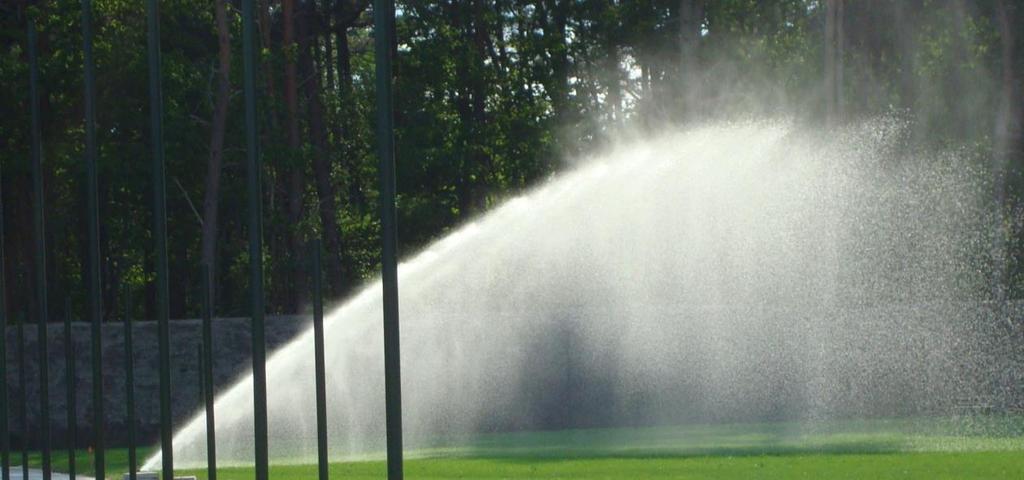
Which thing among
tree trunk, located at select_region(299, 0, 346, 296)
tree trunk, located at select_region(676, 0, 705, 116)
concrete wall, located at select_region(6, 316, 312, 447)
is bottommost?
concrete wall, located at select_region(6, 316, 312, 447)

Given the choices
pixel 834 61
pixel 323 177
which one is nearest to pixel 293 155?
pixel 323 177

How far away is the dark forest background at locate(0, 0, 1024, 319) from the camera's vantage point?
39.5 m

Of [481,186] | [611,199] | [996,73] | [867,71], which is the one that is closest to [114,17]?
[481,186]

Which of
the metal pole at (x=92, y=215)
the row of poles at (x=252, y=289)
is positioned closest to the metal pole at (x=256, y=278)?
the row of poles at (x=252, y=289)

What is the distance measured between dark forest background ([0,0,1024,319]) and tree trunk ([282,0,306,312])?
66 mm

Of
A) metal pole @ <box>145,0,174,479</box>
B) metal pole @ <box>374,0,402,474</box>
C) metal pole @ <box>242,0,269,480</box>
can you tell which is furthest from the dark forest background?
metal pole @ <box>374,0,402,474</box>

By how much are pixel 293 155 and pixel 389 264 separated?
2924 cm

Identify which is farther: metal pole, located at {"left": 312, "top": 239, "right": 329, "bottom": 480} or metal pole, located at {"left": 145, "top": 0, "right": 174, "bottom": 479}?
metal pole, located at {"left": 145, "top": 0, "right": 174, "bottom": 479}

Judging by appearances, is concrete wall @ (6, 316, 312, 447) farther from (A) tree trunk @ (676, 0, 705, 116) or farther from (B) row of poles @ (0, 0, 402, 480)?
(A) tree trunk @ (676, 0, 705, 116)

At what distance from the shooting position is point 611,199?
112ft

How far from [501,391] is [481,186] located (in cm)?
1331

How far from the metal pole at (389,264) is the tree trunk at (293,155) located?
28.2 meters

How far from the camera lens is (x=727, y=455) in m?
22.7

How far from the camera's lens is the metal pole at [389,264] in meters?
10.5
